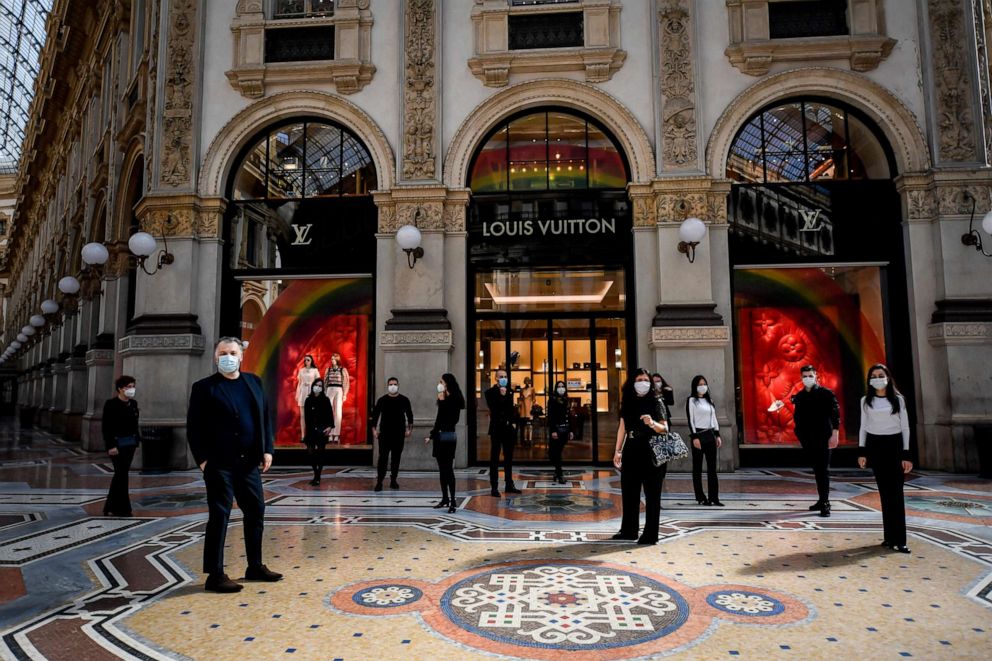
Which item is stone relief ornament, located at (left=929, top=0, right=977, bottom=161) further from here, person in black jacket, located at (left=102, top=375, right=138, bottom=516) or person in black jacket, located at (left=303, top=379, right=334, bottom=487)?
person in black jacket, located at (left=102, top=375, right=138, bottom=516)

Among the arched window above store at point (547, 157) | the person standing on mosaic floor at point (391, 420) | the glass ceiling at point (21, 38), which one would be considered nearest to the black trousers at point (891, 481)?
the person standing on mosaic floor at point (391, 420)

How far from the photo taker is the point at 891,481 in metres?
5.47

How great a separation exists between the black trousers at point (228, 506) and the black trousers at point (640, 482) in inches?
123

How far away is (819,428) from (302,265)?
30.2 feet

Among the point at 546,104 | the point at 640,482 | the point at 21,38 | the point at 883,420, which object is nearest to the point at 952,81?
the point at 546,104

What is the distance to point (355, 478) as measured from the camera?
10.1 metres

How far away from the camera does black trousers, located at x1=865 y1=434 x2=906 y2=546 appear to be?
212 inches

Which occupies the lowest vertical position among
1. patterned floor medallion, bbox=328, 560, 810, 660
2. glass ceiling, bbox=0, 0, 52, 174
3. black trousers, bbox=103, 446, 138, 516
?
patterned floor medallion, bbox=328, 560, 810, 660

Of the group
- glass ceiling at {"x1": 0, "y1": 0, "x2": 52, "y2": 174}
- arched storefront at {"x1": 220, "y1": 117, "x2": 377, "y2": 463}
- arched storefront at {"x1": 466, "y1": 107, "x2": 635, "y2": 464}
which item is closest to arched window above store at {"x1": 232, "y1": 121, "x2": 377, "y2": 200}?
arched storefront at {"x1": 220, "y1": 117, "x2": 377, "y2": 463}

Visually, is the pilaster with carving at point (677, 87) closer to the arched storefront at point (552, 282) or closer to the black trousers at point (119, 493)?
the arched storefront at point (552, 282)

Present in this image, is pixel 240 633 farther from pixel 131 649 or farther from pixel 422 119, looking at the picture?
pixel 422 119

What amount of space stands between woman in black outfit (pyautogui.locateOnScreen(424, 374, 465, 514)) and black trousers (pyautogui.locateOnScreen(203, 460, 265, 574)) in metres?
3.10

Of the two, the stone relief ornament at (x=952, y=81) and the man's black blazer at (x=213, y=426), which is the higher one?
the stone relief ornament at (x=952, y=81)

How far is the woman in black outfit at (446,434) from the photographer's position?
753 centimetres
